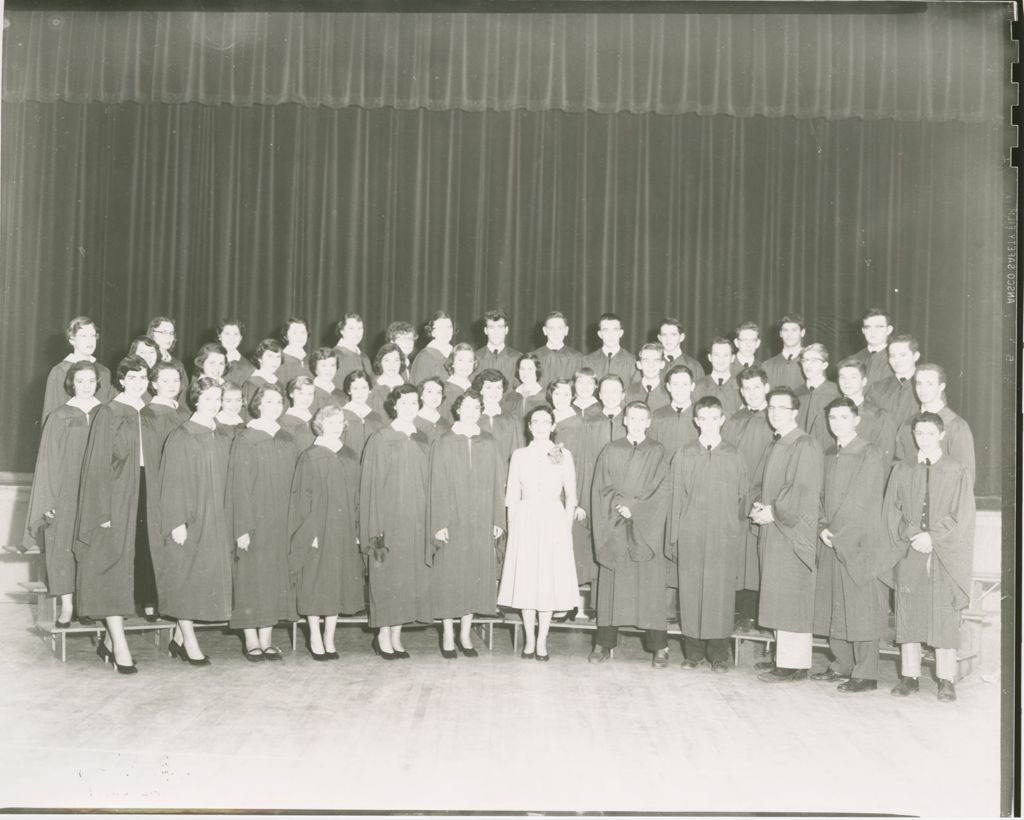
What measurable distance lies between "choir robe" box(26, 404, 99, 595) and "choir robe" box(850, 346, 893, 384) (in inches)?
179

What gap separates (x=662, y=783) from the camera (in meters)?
3.91

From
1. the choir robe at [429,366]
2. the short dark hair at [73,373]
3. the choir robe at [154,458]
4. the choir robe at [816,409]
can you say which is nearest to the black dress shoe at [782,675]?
the choir robe at [816,409]

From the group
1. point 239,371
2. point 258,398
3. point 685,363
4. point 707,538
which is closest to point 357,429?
point 258,398

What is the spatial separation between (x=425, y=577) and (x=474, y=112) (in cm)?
432

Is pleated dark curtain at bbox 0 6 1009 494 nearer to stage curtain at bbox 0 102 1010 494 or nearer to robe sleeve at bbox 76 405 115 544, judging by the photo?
stage curtain at bbox 0 102 1010 494

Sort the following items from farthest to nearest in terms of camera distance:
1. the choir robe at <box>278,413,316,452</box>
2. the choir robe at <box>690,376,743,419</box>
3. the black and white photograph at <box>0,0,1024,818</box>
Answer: the choir robe at <box>690,376,743,419</box> < the choir robe at <box>278,413,316,452</box> < the black and white photograph at <box>0,0,1024,818</box>

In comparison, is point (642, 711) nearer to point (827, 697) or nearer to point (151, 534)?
point (827, 697)

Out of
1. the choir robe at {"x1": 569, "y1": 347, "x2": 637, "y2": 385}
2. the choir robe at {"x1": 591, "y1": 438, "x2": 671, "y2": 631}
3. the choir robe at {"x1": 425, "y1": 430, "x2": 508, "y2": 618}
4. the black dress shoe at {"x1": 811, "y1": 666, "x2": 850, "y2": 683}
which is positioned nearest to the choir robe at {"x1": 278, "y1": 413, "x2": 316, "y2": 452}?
the choir robe at {"x1": 425, "y1": 430, "x2": 508, "y2": 618}

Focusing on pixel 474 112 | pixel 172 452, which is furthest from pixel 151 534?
pixel 474 112

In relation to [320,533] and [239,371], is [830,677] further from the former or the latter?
[239,371]

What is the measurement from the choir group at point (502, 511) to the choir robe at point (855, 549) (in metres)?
0.01

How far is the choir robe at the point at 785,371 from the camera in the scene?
609 cm

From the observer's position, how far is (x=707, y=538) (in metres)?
5.16

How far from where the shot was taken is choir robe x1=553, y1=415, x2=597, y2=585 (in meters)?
5.67
